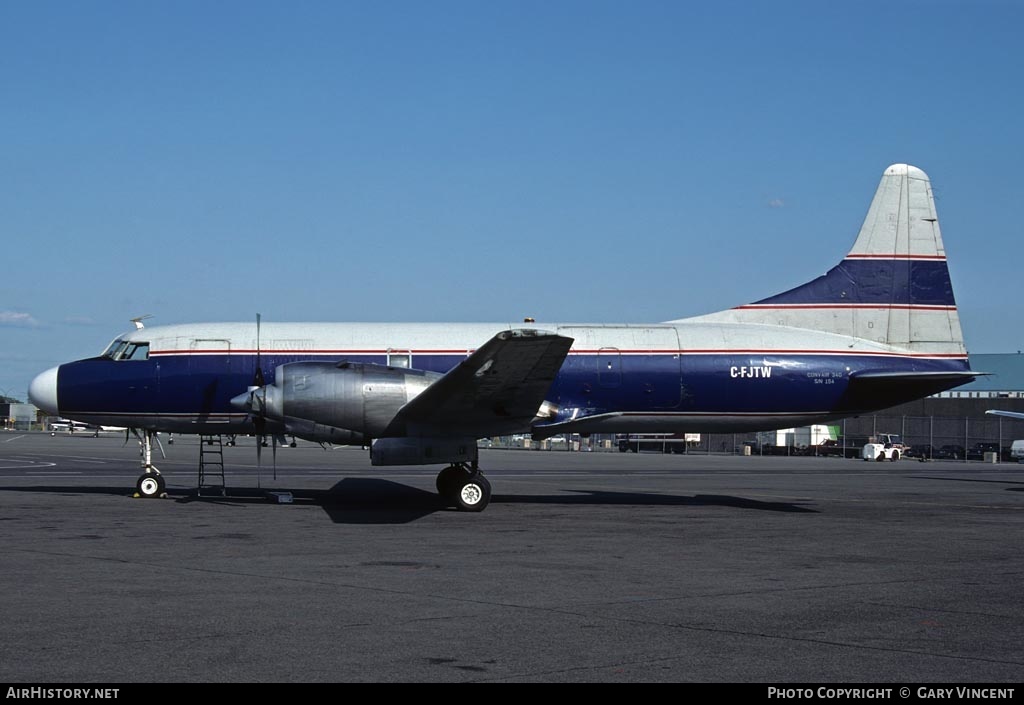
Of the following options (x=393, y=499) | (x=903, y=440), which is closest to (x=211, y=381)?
(x=393, y=499)

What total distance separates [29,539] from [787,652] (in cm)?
1201

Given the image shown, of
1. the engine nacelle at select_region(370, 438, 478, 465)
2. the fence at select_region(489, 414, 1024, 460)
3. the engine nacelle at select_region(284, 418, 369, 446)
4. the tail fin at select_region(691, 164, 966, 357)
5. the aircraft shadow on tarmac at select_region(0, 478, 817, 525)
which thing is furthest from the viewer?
the fence at select_region(489, 414, 1024, 460)

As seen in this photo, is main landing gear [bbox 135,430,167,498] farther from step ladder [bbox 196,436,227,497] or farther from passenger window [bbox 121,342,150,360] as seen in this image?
passenger window [bbox 121,342,150,360]

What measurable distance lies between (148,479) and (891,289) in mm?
18283

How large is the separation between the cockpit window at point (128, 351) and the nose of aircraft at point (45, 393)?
1.34 meters

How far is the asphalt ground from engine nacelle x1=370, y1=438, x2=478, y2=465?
115cm

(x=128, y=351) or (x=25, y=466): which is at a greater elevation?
(x=128, y=351)

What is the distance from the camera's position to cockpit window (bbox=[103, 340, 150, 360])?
2469 cm

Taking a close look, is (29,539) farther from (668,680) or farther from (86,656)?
(668,680)

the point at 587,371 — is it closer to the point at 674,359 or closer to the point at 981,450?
the point at 674,359

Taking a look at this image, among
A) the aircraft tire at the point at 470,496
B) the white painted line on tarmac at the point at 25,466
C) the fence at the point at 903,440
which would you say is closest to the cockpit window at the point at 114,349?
the aircraft tire at the point at 470,496

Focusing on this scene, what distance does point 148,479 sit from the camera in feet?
80.1

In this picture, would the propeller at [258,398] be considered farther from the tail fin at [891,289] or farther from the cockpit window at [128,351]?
the tail fin at [891,289]

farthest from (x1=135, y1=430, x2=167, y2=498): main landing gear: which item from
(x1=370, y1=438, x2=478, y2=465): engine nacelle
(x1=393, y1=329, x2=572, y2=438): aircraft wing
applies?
(x1=393, y1=329, x2=572, y2=438): aircraft wing
